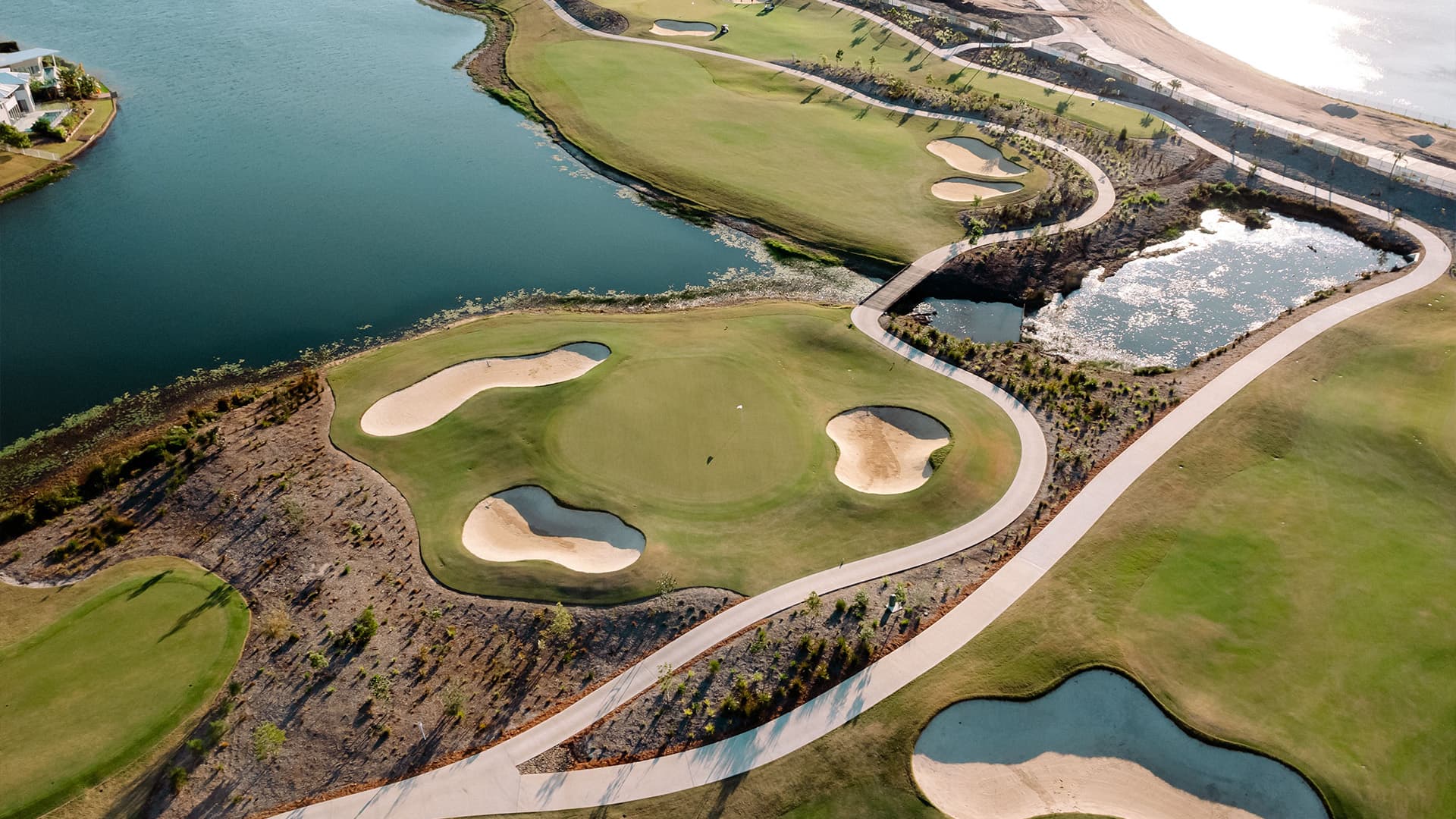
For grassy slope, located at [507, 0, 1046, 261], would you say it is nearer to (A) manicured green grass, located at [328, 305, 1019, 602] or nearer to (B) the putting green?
(A) manicured green grass, located at [328, 305, 1019, 602]

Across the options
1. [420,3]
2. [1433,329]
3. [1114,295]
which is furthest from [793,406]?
[420,3]

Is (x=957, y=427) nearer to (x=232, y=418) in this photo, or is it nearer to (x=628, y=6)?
(x=232, y=418)

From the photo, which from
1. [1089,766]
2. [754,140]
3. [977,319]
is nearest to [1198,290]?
[977,319]

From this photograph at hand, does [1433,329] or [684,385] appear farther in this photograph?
[1433,329]

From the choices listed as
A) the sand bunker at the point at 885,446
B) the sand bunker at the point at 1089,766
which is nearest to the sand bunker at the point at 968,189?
the sand bunker at the point at 885,446

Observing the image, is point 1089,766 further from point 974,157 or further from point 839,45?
point 839,45

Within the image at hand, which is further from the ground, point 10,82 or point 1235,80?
point 1235,80

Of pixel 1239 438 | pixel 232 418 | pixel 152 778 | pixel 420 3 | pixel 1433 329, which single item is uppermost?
pixel 420 3

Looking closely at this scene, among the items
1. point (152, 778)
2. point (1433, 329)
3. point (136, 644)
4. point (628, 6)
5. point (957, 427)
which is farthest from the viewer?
point (628, 6)
